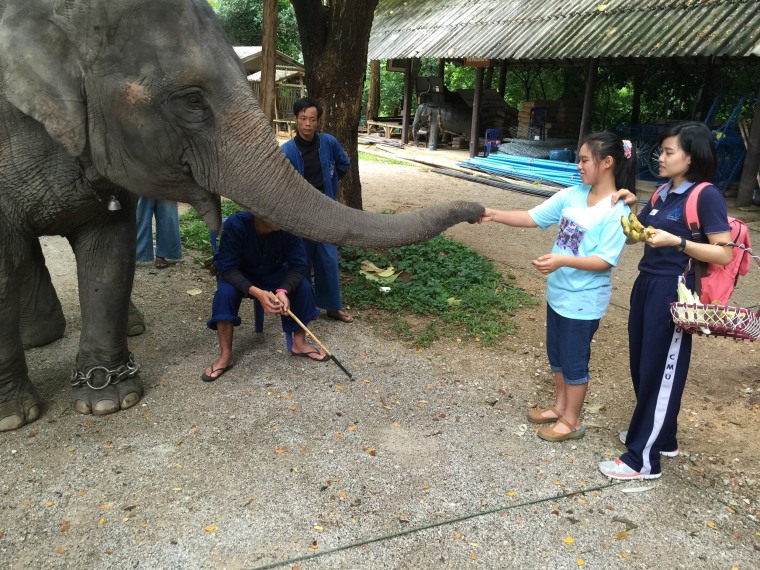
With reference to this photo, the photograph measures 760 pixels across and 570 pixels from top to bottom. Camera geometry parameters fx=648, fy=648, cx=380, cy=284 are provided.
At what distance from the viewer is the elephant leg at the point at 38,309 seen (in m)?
4.50

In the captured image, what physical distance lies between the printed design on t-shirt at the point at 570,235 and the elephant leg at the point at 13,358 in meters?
2.84

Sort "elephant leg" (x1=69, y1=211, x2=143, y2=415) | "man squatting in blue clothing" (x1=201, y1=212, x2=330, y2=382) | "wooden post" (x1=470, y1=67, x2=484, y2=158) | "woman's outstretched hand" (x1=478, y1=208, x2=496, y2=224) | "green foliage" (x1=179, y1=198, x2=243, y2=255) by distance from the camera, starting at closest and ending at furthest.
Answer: "woman's outstretched hand" (x1=478, y1=208, x2=496, y2=224) → "elephant leg" (x1=69, y1=211, x2=143, y2=415) → "man squatting in blue clothing" (x1=201, y1=212, x2=330, y2=382) → "green foliage" (x1=179, y1=198, x2=243, y2=255) → "wooden post" (x1=470, y1=67, x2=484, y2=158)

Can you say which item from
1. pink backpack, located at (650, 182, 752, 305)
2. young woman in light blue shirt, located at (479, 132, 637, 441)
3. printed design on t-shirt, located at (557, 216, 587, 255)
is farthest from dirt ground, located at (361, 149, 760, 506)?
printed design on t-shirt, located at (557, 216, 587, 255)

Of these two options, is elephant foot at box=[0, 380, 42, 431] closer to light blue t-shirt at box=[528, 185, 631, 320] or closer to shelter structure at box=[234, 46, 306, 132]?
light blue t-shirt at box=[528, 185, 631, 320]

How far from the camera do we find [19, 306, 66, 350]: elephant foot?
456 centimetres

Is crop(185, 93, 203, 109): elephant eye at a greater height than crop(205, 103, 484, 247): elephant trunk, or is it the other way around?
crop(185, 93, 203, 109): elephant eye

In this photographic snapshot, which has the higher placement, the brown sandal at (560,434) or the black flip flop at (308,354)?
the brown sandal at (560,434)

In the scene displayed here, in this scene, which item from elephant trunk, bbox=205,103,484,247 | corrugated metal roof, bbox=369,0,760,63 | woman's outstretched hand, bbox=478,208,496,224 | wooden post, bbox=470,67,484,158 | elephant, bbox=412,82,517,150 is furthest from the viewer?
elephant, bbox=412,82,517,150

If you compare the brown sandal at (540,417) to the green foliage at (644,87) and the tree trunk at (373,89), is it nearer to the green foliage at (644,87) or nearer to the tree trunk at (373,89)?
the green foliage at (644,87)

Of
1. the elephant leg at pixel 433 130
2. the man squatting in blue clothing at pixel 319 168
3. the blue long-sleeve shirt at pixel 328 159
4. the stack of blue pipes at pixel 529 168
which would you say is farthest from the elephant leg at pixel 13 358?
the elephant leg at pixel 433 130

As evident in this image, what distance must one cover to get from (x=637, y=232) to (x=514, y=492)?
137cm

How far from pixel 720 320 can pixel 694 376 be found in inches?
82.6

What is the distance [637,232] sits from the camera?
2748mm

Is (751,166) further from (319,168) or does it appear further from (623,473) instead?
(623,473)
